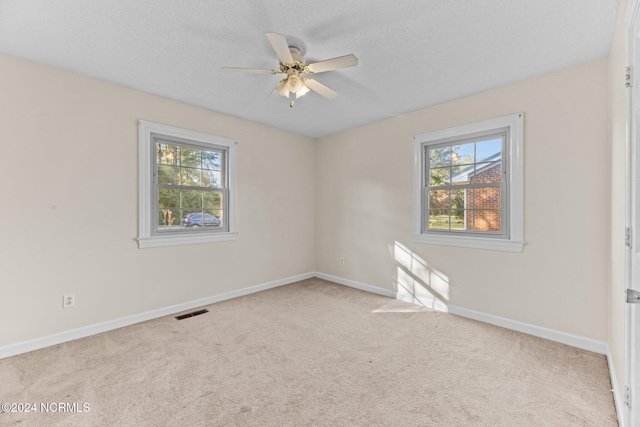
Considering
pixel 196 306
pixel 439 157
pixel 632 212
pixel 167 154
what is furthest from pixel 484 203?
pixel 167 154

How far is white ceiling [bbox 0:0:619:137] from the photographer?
5.90ft

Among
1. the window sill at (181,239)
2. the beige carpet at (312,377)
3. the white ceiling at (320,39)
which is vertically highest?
A: the white ceiling at (320,39)

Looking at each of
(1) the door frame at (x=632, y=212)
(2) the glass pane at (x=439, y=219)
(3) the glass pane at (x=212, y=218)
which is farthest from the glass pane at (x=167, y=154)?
(1) the door frame at (x=632, y=212)

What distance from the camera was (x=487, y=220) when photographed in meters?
3.12

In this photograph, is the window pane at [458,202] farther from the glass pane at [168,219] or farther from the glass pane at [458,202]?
the glass pane at [168,219]

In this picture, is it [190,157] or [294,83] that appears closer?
[294,83]

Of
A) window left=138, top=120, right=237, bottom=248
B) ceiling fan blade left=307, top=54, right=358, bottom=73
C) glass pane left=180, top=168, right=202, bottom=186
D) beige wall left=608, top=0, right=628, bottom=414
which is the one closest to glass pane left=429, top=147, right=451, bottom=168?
beige wall left=608, top=0, right=628, bottom=414

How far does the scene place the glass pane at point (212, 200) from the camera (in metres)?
3.71

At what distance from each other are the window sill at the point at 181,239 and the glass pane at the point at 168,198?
1.24 ft

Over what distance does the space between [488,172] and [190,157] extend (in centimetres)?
361

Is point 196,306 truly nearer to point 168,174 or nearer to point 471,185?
point 168,174

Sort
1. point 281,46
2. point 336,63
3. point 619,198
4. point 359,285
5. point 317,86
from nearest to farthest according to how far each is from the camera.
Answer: point 619,198 < point 281,46 < point 336,63 < point 317,86 < point 359,285

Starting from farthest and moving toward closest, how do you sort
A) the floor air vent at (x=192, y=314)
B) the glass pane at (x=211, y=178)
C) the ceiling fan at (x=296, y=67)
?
the glass pane at (x=211, y=178), the floor air vent at (x=192, y=314), the ceiling fan at (x=296, y=67)

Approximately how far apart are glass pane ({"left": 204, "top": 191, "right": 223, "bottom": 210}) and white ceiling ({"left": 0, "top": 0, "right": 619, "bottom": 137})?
1298 mm
